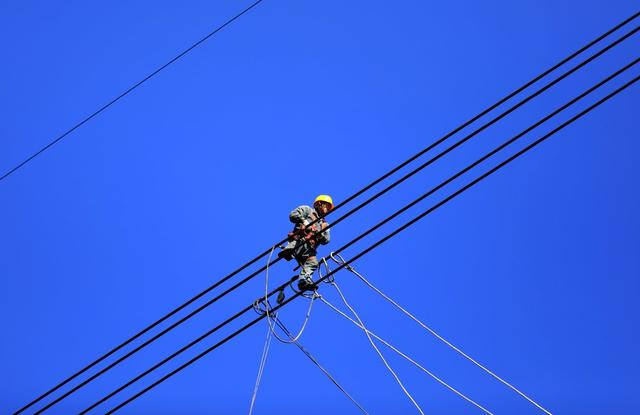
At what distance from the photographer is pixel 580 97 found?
8.02m

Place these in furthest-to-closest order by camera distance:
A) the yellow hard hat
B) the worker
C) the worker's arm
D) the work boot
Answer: the yellow hard hat
the worker's arm
the worker
the work boot

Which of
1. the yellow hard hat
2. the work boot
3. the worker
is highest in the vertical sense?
the yellow hard hat

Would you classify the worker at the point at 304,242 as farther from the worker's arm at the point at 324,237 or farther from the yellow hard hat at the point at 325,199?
the yellow hard hat at the point at 325,199

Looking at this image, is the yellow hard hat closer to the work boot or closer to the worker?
the worker

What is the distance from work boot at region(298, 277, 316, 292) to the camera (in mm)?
10312

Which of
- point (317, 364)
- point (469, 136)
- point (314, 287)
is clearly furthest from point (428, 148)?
point (317, 364)

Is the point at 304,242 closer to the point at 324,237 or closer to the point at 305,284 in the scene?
the point at 324,237

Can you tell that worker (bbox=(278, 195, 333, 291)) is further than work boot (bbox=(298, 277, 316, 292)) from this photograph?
Yes

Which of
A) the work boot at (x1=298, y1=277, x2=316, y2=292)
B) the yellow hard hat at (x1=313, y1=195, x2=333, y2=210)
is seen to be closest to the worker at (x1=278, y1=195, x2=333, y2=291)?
the work boot at (x1=298, y1=277, x2=316, y2=292)

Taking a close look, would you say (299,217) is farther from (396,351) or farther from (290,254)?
(396,351)

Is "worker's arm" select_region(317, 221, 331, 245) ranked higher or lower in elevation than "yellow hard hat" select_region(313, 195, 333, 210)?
lower

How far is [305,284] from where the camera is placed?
10375mm

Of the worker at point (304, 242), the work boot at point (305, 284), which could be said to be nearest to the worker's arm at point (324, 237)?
the worker at point (304, 242)

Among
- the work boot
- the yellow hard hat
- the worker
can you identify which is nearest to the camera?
the work boot
